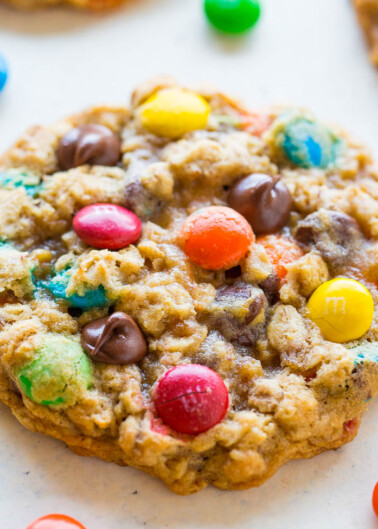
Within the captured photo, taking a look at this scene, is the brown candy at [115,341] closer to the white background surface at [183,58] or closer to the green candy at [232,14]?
the white background surface at [183,58]

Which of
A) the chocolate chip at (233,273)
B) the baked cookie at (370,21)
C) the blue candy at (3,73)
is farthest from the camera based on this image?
the baked cookie at (370,21)

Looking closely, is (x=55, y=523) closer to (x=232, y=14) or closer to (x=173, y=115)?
→ (x=173, y=115)

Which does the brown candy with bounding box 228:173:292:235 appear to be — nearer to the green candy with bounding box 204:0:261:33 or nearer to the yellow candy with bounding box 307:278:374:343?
the yellow candy with bounding box 307:278:374:343

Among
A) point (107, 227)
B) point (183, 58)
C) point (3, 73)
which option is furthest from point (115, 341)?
point (183, 58)

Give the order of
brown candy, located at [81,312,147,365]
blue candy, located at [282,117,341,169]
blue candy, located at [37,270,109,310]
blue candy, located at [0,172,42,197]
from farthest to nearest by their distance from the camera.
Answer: blue candy, located at [282,117,341,169] → blue candy, located at [0,172,42,197] → blue candy, located at [37,270,109,310] → brown candy, located at [81,312,147,365]

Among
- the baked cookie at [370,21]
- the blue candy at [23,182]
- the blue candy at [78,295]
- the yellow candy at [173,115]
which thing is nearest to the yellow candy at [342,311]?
the blue candy at [78,295]

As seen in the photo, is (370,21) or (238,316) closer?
(238,316)

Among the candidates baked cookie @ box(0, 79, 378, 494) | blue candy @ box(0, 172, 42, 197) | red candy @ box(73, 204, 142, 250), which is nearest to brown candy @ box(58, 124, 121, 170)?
baked cookie @ box(0, 79, 378, 494)
